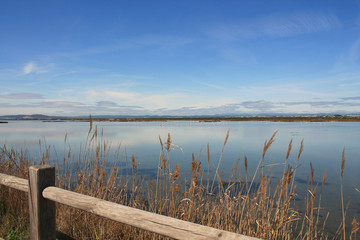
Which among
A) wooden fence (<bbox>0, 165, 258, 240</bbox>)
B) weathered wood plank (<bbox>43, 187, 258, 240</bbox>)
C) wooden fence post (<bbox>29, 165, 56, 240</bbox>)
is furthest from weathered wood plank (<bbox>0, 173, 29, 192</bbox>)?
weathered wood plank (<bbox>43, 187, 258, 240</bbox>)

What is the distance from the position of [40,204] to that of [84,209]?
0.63 meters

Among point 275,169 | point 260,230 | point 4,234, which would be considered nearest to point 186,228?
point 260,230

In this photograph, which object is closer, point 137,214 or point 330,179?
point 137,214

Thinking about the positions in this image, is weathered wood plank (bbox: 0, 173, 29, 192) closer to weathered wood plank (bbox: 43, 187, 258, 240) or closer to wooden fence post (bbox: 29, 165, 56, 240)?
wooden fence post (bbox: 29, 165, 56, 240)

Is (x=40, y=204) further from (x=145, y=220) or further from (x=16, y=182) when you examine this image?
(x=145, y=220)

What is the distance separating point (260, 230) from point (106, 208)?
2526mm

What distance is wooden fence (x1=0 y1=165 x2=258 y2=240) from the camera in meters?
1.68

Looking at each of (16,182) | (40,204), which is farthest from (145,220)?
(16,182)

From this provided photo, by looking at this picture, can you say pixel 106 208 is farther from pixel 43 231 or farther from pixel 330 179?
pixel 330 179

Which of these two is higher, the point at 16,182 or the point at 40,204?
the point at 16,182

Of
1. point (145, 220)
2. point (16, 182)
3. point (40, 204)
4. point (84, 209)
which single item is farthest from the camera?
point (16, 182)

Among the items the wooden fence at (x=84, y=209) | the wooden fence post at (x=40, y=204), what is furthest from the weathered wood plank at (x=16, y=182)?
the wooden fence post at (x=40, y=204)

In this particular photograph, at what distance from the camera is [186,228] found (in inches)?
66.4

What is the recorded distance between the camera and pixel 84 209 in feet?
7.48
